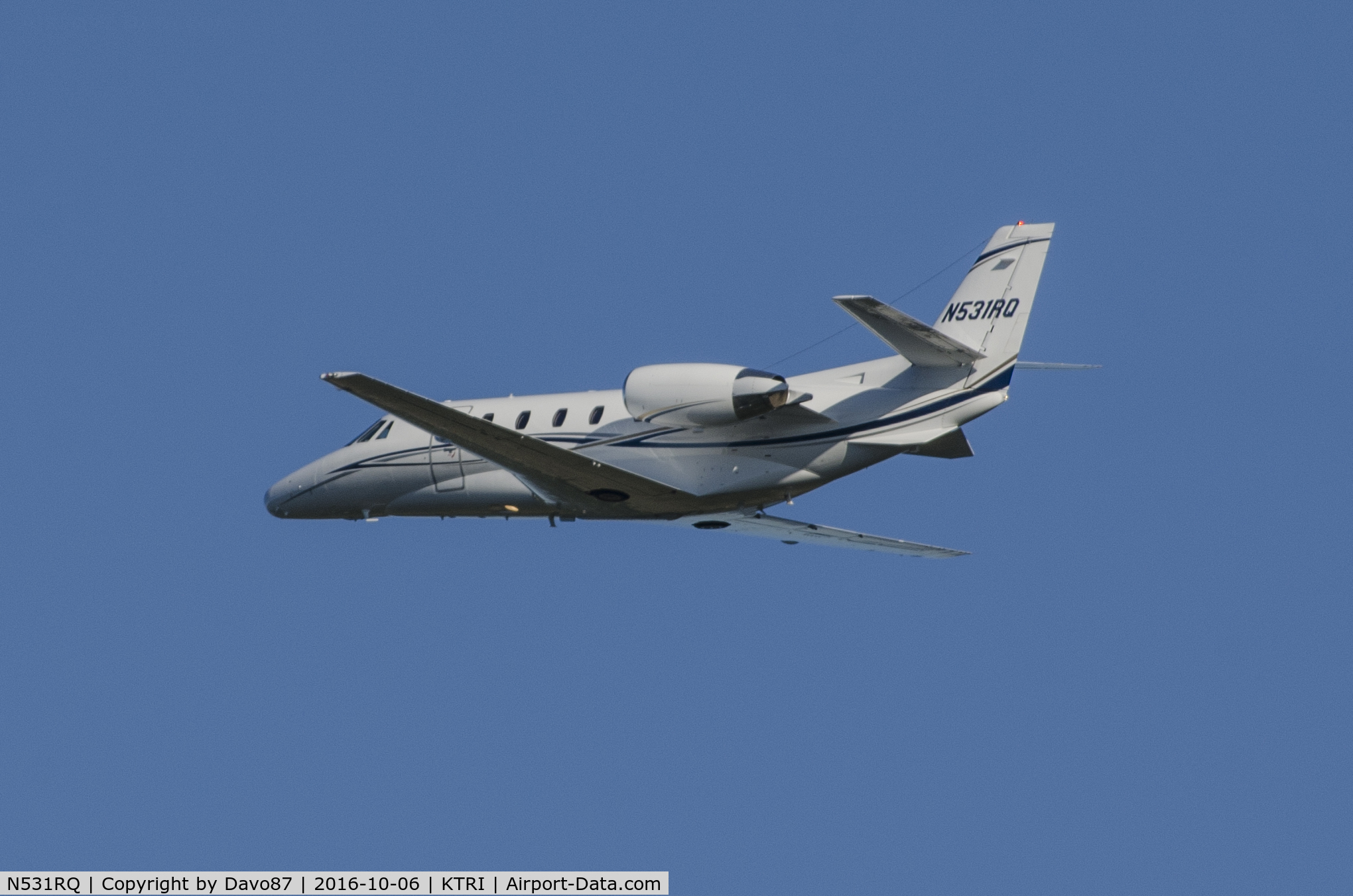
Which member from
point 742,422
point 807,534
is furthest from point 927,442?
point 807,534

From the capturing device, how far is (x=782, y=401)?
23453 millimetres

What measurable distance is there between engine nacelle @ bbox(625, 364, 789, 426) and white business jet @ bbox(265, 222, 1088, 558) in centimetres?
2

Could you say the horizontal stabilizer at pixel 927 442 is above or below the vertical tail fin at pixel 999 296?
below

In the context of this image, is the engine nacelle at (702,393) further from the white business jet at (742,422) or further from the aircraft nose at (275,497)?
the aircraft nose at (275,497)

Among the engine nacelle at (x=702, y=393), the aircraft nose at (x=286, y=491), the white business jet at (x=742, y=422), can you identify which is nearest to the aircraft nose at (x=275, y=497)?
the aircraft nose at (x=286, y=491)

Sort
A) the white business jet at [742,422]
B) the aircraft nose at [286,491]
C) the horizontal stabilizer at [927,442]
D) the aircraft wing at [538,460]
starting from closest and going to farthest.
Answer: the aircraft wing at [538,460]
the white business jet at [742,422]
the horizontal stabilizer at [927,442]
the aircraft nose at [286,491]

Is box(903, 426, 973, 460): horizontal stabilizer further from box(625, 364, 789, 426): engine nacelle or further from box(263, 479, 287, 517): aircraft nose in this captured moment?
box(263, 479, 287, 517): aircraft nose

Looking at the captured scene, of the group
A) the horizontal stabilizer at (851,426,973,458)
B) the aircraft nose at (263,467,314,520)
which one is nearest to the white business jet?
the horizontal stabilizer at (851,426,973,458)

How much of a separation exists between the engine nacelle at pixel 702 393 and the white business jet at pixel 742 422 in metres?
0.02

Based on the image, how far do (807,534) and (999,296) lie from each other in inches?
230

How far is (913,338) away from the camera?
74.0 ft

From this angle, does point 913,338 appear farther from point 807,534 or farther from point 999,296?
point 807,534

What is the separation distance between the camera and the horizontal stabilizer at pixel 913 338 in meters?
21.4

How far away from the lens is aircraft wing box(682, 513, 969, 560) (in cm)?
2645
